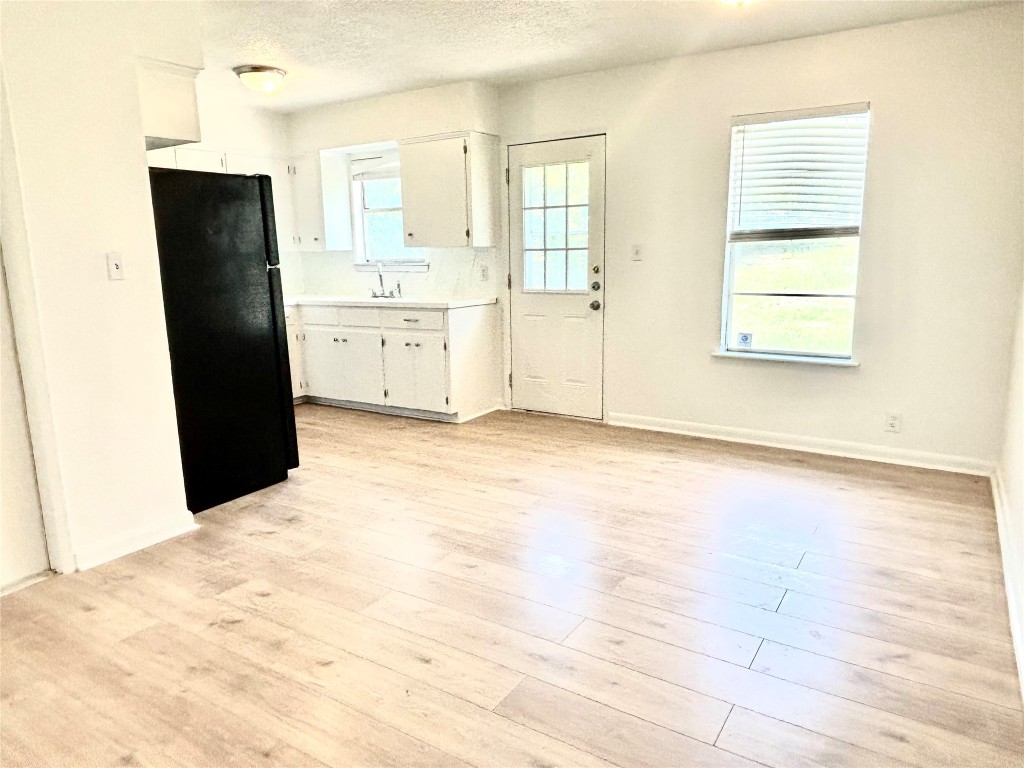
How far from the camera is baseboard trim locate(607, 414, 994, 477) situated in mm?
3787

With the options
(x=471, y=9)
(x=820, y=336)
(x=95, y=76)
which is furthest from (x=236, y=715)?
(x=820, y=336)

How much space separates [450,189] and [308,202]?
1691mm

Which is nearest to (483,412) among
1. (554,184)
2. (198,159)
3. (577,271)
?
(577,271)

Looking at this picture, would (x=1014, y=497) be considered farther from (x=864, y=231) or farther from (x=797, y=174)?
(x=797, y=174)

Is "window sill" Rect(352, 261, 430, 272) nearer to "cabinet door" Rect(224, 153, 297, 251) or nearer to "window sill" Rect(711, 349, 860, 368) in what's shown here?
"cabinet door" Rect(224, 153, 297, 251)

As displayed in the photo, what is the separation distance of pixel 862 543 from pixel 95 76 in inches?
148

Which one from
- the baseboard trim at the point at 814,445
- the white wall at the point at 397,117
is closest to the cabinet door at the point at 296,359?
the white wall at the point at 397,117

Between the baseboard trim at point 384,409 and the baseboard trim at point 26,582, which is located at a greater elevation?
the baseboard trim at point 384,409

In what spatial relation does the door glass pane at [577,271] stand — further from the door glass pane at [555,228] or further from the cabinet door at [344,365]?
the cabinet door at [344,365]

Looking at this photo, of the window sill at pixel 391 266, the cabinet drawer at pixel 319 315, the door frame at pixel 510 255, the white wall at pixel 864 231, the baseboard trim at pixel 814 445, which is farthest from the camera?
the window sill at pixel 391 266

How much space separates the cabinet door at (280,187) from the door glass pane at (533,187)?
2.23 m

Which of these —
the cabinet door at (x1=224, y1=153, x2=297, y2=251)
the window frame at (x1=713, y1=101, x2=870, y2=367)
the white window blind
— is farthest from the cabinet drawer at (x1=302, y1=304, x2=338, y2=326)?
the white window blind

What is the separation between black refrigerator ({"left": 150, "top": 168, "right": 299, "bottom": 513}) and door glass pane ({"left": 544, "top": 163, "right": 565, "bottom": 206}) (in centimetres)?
219

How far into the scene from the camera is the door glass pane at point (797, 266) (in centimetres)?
398
